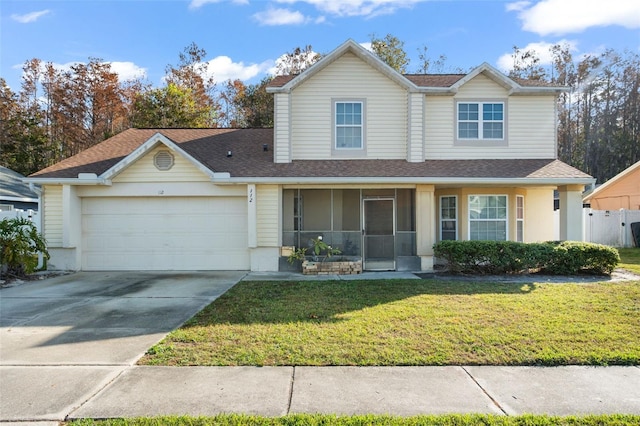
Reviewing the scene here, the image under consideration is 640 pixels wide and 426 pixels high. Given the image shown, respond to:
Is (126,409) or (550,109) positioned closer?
(126,409)

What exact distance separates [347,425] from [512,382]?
2.04 meters

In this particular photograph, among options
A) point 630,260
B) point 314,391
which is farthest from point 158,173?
point 630,260

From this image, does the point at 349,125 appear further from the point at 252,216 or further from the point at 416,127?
the point at 252,216

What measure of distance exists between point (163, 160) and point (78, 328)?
6.62 metres

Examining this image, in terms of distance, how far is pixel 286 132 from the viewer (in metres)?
12.1

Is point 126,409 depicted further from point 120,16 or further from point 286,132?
point 120,16

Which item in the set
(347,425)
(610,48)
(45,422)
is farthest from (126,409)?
(610,48)

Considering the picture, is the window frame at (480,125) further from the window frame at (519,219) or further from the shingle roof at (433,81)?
the window frame at (519,219)

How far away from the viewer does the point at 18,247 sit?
10016 mm

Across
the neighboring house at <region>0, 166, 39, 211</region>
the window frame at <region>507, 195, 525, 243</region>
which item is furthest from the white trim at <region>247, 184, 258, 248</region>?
the neighboring house at <region>0, 166, 39, 211</region>

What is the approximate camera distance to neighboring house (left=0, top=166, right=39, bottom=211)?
17188 millimetres

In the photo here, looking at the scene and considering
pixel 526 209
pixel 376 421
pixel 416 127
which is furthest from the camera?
pixel 526 209

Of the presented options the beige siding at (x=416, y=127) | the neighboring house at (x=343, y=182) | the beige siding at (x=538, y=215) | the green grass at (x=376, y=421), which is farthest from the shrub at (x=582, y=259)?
the green grass at (x=376, y=421)

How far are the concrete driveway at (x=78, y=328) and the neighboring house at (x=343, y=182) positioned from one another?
1646mm
